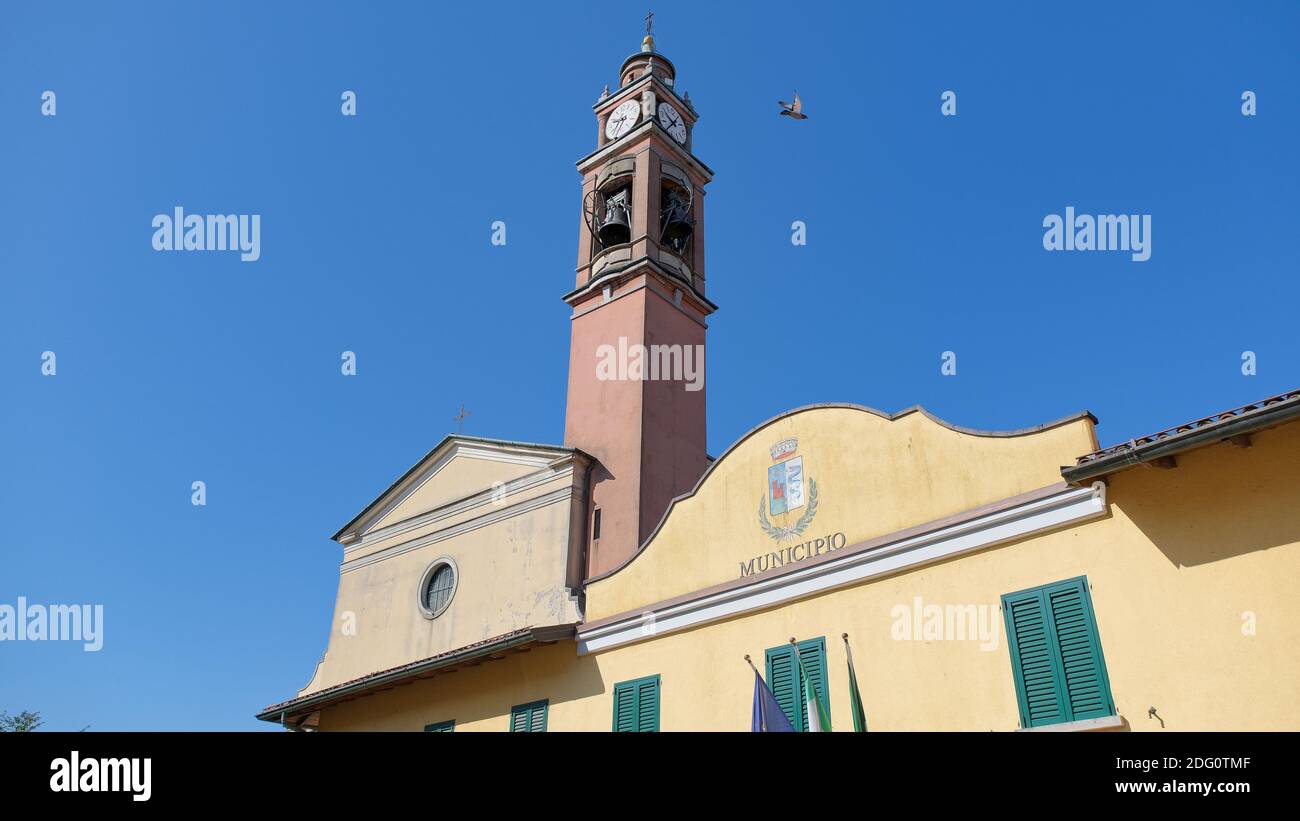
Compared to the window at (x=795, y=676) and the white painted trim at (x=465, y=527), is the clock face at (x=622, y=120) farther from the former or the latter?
the window at (x=795, y=676)

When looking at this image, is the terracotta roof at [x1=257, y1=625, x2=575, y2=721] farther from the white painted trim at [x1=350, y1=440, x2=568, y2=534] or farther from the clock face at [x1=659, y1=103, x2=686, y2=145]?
the clock face at [x1=659, y1=103, x2=686, y2=145]

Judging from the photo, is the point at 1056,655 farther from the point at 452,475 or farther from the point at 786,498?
the point at 452,475

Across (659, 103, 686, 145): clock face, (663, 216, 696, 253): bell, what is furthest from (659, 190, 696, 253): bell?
(659, 103, 686, 145): clock face

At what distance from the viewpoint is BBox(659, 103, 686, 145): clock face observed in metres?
24.9

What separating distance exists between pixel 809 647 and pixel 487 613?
7969mm

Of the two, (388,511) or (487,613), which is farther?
(388,511)

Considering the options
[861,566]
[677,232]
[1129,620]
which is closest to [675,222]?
[677,232]
